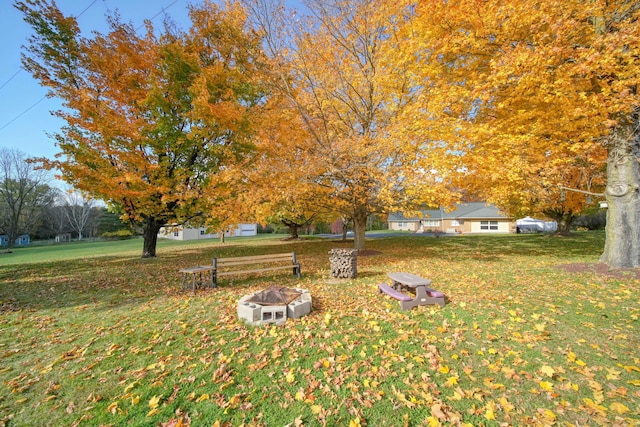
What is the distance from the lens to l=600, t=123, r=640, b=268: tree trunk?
24.9 feet

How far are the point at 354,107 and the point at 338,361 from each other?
10864 mm

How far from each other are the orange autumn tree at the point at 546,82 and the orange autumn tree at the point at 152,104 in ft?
25.0

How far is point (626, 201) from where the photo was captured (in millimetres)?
7730

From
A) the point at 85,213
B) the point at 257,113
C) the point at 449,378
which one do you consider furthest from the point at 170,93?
the point at 85,213

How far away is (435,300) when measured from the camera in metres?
5.54

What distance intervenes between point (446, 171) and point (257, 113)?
911cm

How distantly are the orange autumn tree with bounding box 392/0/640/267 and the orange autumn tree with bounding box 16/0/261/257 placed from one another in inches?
300

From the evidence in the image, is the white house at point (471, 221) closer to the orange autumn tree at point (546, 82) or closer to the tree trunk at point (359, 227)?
the tree trunk at point (359, 227)

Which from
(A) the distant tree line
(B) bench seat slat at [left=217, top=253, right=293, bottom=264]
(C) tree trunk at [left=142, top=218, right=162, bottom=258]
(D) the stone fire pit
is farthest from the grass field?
(A) the distant tree line

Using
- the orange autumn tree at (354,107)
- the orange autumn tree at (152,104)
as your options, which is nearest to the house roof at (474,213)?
the orange autumn tree at (354,107)

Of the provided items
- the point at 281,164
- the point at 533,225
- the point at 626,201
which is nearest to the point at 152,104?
the point at 281,164

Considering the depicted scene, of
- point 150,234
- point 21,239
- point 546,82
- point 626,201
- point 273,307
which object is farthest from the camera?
point 21,239

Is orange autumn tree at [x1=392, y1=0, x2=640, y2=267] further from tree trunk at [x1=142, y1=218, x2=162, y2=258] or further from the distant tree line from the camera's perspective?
the distant tree line

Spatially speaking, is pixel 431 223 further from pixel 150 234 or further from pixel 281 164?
pixel 150 234
